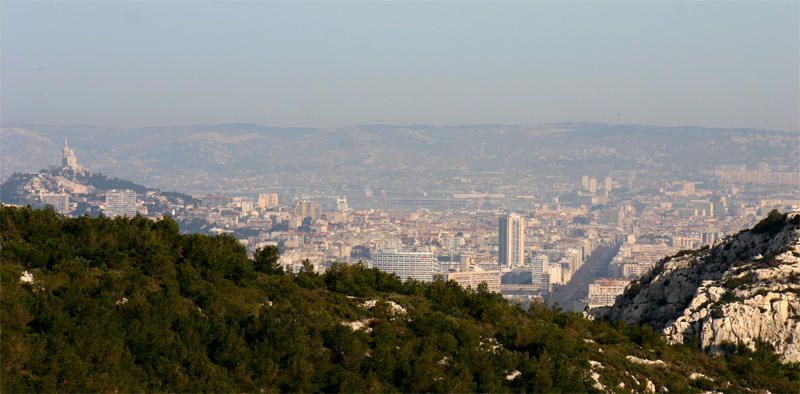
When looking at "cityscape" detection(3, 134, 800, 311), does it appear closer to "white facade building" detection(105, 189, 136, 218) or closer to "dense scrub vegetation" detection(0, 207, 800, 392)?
"white facade building" detection(105, 189, 136, 218)

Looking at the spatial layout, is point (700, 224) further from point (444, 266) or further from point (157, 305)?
point (157, 305)

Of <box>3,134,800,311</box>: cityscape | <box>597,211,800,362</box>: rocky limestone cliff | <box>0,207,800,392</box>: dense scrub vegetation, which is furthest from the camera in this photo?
<box>3,134,800,311</box>: cityscape

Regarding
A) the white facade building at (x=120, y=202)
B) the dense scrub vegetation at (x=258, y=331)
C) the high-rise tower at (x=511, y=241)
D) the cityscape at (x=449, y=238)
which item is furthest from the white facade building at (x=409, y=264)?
the dense scrub vegetation at (x=258, y=331)

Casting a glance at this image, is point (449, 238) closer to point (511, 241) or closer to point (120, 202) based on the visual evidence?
point (511, 241)

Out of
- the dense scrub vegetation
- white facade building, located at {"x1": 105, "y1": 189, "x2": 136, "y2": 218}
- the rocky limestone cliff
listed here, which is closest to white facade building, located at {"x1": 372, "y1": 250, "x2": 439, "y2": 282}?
white facade building, located at {"x1": 105, "y1": 189, "x2": 136, "y2": 218}

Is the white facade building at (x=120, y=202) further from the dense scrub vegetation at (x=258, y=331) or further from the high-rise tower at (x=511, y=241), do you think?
the dense scrub vegetation at (x=258, y=331)

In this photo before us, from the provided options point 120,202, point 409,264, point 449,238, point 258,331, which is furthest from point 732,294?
point 449,238
